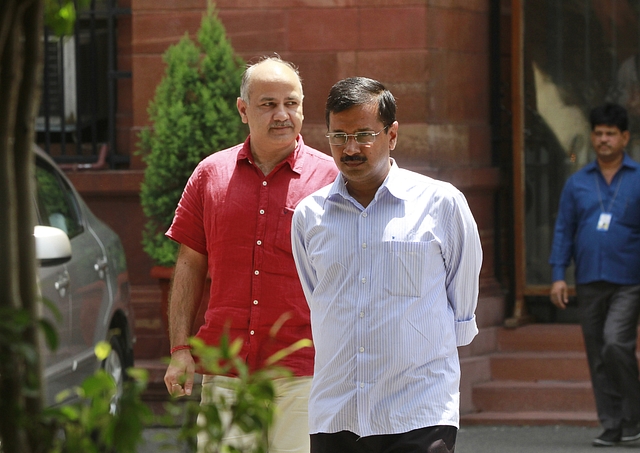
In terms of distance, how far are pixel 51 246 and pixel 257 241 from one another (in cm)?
175

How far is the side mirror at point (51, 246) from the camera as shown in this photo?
5.97 meters

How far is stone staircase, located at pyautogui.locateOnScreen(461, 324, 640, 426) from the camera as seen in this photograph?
8.52 meters

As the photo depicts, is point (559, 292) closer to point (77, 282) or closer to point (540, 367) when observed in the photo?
point (540, 367)

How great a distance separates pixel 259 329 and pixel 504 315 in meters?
5.38

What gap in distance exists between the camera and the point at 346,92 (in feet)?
13.1

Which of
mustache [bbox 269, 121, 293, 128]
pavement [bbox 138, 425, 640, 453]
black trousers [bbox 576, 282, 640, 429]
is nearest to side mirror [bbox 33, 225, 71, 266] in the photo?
pavement [bbox 138, 425, 640, 453]

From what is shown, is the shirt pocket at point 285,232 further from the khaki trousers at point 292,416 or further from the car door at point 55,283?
the car door at point 55,283

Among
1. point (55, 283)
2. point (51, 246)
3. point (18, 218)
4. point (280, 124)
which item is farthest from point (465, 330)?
point (55, 283)

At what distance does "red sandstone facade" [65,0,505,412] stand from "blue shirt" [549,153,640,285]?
3.85ft

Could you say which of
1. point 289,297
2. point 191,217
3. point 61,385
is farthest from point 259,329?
point 61,385

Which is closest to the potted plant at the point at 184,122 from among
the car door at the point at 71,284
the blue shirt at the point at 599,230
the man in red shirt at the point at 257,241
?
the car door at the point at 71,284

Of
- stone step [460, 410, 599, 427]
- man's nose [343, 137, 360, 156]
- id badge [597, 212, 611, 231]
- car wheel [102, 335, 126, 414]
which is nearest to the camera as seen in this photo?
man's nose [343, 137, 360, 156]

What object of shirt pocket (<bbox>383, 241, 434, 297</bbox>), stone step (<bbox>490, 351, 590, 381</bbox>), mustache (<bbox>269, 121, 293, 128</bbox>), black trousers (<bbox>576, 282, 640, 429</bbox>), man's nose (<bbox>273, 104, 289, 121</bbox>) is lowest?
stone step (<bbox>490, 351, 590, 381</bbox>)

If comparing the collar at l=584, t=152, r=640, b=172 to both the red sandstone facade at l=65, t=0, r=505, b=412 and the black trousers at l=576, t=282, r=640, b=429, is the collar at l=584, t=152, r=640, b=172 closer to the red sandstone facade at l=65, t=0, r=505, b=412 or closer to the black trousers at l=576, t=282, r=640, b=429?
the black trousers at l=576, t=282, r=640, b=429
